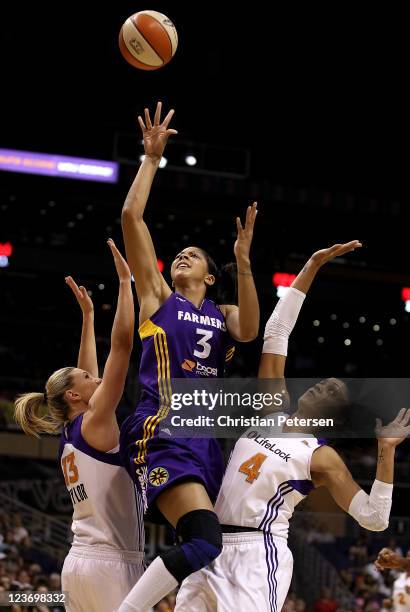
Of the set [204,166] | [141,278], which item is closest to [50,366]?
[204,166]

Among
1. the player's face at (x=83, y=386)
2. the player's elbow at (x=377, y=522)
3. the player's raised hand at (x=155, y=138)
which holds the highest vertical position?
the player's raised hand at (x=155, y=138)

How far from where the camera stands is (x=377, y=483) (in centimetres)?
473

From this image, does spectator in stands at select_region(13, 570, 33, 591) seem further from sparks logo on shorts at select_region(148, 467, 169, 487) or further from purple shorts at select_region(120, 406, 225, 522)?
sparks logo on shorts at select_region(148, 467, 169, 487)

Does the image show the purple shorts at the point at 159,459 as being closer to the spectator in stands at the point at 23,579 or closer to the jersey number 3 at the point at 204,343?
the jersey number 3 at the point at 204,343

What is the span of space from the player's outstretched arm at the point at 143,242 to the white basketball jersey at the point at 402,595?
6.51 metres

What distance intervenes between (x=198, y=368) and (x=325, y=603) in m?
11.6

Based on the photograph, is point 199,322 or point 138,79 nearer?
point 199,322

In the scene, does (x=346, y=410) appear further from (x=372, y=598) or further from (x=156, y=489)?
(x=372, y=598)

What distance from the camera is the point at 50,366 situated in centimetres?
2323

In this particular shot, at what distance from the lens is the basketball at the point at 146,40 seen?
641cm

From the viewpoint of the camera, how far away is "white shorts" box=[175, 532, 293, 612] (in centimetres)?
464

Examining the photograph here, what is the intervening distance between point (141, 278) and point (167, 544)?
13685 mm

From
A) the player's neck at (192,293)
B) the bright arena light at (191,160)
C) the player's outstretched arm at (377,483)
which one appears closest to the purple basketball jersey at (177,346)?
the player's neck at (192,293)

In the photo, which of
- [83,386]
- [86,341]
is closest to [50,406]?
[83,386]
